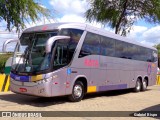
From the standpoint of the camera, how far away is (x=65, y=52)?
11.7 meters

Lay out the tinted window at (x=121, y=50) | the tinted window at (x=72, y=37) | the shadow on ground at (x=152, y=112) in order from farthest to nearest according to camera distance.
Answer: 1. the tinted window at (x=121, y=50)
2. the tinted window at (x=72, y=37)
3. the shadow on ground at (x=152, y=112)

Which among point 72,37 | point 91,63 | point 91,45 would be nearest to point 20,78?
point 72,37

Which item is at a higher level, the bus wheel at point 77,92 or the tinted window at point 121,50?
the tinted window at point 121,50

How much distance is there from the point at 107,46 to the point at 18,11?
5239 mm

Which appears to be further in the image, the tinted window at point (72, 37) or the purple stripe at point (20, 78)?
the tinted window at point (72, 37)

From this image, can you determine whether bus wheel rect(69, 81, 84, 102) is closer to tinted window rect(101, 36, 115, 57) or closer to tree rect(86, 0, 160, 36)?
tinted window rect(101, 36, 115, 57)

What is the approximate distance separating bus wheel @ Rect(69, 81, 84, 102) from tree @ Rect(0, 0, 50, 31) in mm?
5770

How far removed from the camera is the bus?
1101cm

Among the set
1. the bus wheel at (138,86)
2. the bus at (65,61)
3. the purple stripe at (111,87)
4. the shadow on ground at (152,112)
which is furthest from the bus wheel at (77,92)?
the bus wheel at (138,86)

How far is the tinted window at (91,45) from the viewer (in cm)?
1267

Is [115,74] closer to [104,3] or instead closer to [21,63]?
[21,63]

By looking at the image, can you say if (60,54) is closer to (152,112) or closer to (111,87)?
(152,112)

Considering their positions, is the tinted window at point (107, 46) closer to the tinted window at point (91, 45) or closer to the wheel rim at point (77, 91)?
the tinted window at point (91, 45)

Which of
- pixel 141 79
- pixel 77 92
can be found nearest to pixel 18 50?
pixel 77 92
